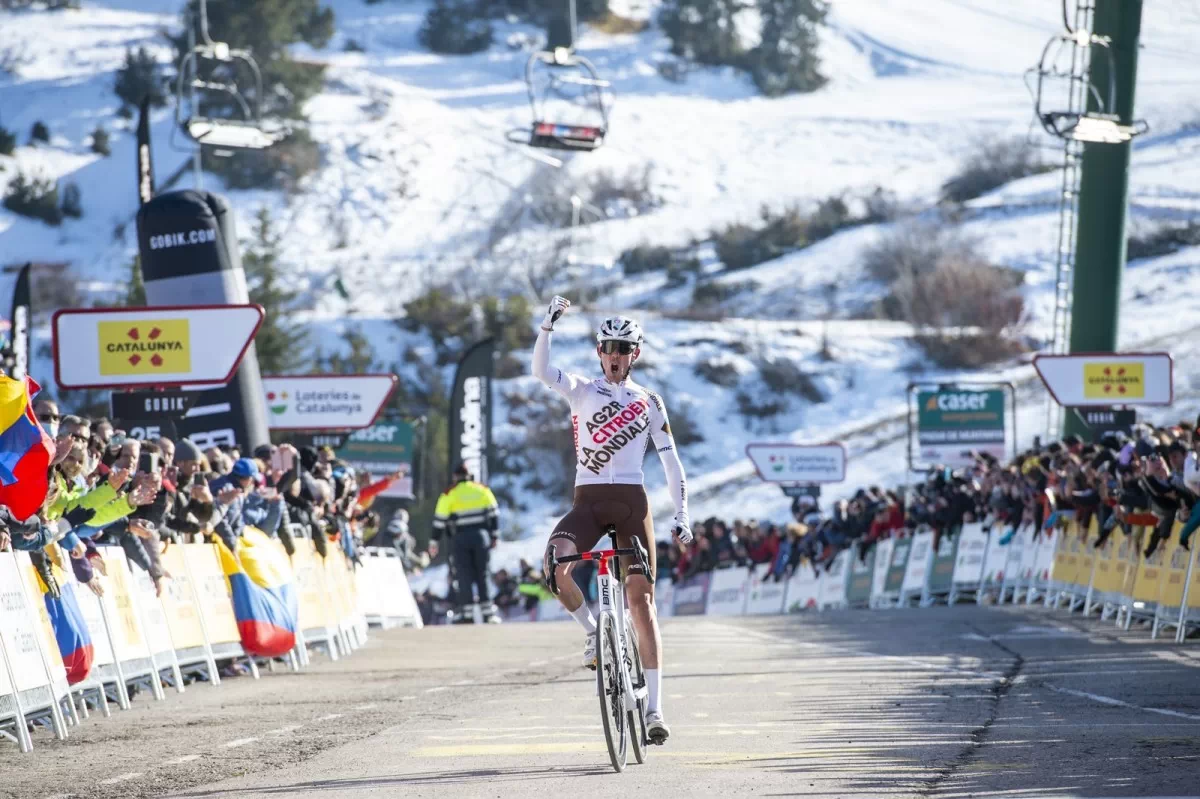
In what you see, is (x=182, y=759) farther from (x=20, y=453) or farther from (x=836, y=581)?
(x=836, y=581)

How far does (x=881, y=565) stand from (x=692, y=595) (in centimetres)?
995

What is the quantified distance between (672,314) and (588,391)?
8891 centimetres

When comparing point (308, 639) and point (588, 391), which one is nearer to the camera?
point (588, 391)

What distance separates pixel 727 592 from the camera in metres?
41.2

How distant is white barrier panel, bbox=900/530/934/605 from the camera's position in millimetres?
32062

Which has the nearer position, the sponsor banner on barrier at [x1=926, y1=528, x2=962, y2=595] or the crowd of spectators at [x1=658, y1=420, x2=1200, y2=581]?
the crowd of spectators at [x1=658, y1=420, x2=1200, y2=581]

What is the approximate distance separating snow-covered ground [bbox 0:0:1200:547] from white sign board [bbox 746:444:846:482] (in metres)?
26.6

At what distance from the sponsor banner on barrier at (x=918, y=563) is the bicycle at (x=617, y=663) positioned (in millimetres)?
21986

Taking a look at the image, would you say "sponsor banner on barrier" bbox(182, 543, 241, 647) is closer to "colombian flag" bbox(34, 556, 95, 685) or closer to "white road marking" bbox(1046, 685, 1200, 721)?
"colombian flag" bbox(34, 556, 95, 685)

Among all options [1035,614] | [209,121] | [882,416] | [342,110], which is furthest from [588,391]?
[342,110]

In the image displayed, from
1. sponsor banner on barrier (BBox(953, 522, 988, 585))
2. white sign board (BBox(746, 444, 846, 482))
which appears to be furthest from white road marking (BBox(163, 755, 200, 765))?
white sign board (BBox(746, 444, 846, 482))

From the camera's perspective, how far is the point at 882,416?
82.6 m

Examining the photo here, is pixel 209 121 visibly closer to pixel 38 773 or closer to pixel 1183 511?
pixel 1183 511

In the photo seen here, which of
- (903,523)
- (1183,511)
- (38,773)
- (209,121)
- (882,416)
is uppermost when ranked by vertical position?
(209,121)
